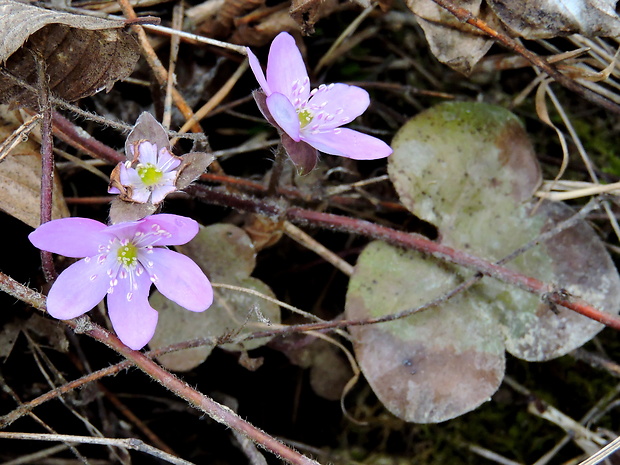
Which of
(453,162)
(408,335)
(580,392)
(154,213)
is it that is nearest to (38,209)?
(154,213)

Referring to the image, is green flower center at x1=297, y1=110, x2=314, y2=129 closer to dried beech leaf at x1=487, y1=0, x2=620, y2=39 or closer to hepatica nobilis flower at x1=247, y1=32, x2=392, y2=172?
hepatica nobilis flower at x1=247, y1=32, x2=392, y2=172

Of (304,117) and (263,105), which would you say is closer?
(263,105)

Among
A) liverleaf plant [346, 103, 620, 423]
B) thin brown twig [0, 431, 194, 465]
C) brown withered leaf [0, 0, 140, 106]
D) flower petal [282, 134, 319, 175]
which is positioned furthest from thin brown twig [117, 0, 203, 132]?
thin brown twig [0, 431, 194, 465]

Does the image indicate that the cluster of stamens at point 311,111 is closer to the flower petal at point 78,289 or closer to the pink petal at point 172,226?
the pink petal at point 172,226

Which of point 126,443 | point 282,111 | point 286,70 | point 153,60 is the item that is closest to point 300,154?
point 282,111

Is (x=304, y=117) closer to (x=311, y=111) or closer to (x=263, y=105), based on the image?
(x=311, y=111)

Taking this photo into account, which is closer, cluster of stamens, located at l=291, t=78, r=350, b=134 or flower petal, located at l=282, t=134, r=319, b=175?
flower petal, located at l=282, t=134, r=319, b=175

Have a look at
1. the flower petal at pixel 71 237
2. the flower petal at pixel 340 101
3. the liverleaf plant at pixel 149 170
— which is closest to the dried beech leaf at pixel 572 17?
the flower petal at pixel 340 101
